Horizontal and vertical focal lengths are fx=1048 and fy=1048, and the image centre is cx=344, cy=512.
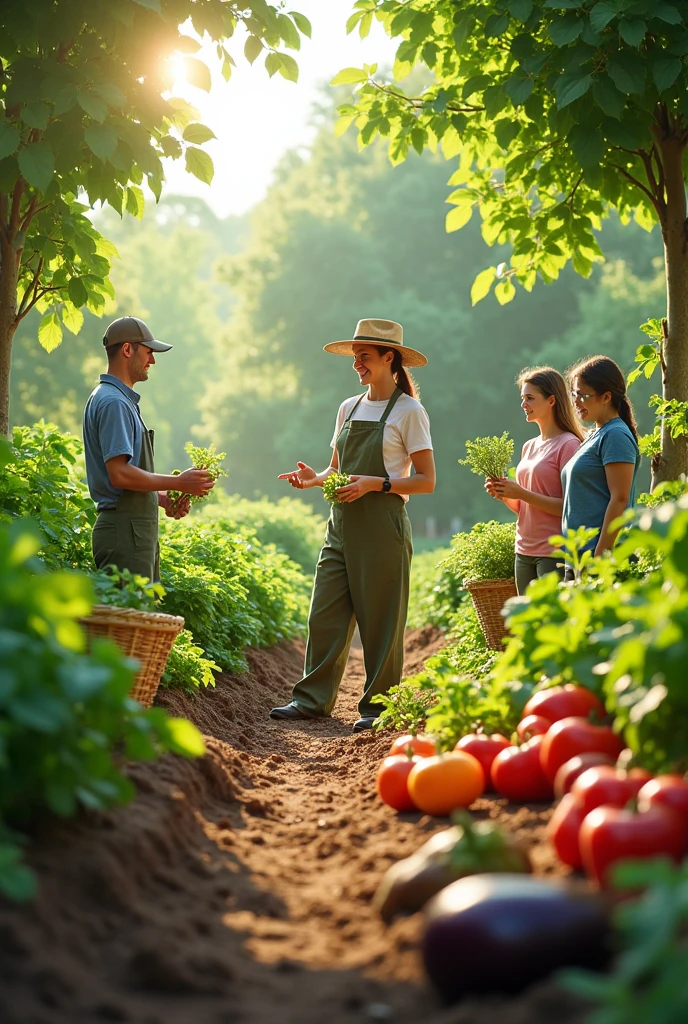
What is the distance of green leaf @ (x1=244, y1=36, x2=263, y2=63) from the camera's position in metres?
5.36

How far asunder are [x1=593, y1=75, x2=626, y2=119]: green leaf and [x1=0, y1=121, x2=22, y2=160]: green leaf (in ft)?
9.12

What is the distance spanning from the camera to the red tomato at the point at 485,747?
3.85m

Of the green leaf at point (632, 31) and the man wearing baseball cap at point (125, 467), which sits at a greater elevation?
the green leaf at point (632, 31)

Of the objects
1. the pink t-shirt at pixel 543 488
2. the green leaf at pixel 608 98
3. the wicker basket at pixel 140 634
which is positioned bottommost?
the wicker basket at pixel 140 634

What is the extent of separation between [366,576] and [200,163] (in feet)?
9.05

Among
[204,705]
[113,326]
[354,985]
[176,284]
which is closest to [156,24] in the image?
[113,326]

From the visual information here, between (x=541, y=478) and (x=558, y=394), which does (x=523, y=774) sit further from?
(x=558, y=394)

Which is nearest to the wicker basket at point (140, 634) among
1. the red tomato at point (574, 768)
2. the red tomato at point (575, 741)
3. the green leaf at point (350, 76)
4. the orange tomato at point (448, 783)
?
the orange tomato at point (448, 783)

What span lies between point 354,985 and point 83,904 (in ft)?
2.56

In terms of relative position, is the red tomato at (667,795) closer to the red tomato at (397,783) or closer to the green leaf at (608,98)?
the red tomato at (397,783)

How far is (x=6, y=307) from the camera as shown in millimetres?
6676

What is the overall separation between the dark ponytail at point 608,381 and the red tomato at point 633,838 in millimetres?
3467

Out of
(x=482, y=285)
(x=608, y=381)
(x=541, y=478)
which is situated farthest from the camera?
(x=482, y=285)

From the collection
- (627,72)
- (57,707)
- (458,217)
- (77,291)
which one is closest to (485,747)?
(57,707)
